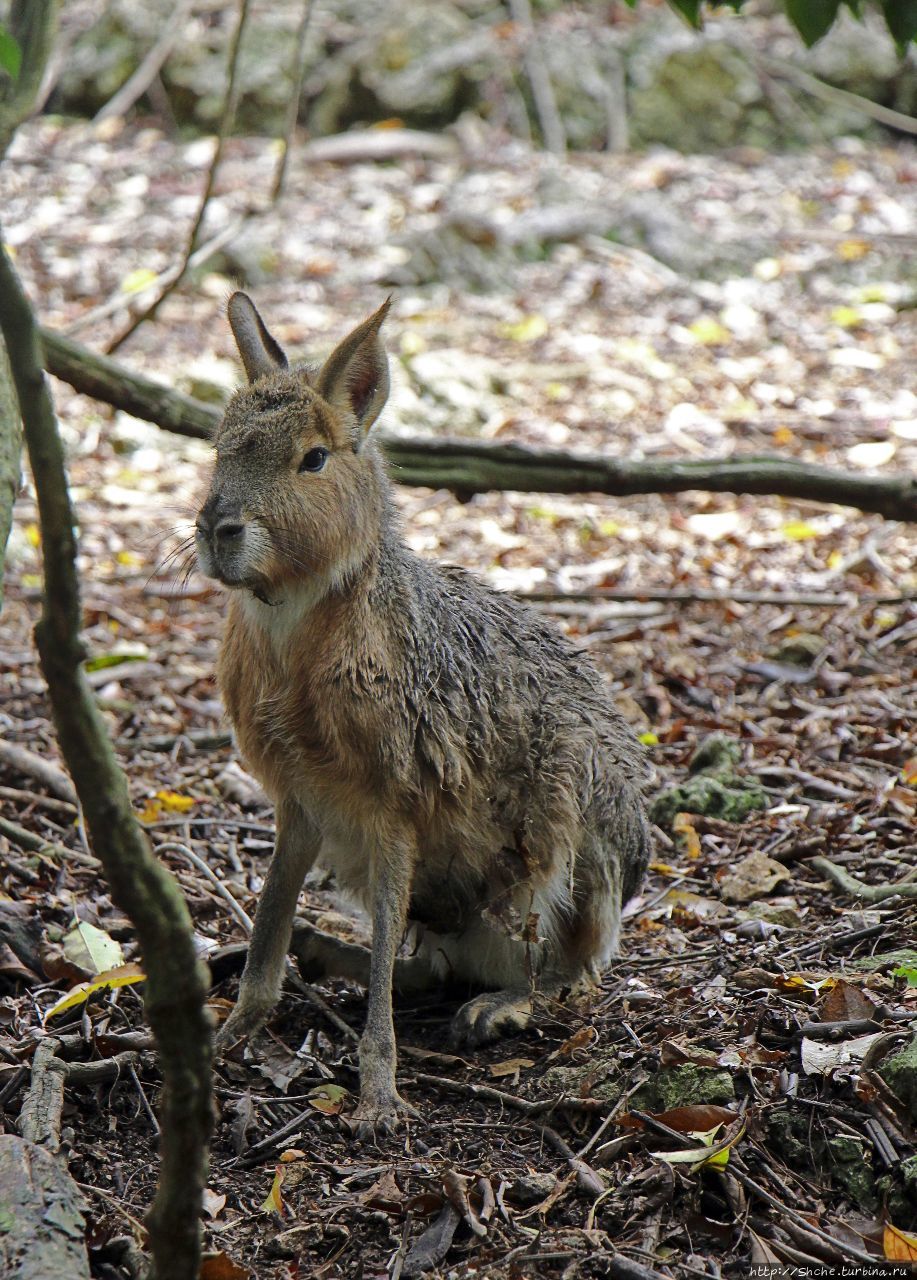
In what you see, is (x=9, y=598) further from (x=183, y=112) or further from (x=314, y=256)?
(x=183, y=112)

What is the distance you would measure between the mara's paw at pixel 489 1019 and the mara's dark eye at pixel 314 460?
1.56 metres

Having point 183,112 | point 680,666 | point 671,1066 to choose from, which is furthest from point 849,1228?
point 183,112

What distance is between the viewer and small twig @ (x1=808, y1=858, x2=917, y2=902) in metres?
3.95

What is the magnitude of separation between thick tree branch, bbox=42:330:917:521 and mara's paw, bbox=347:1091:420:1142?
2596 millimetres

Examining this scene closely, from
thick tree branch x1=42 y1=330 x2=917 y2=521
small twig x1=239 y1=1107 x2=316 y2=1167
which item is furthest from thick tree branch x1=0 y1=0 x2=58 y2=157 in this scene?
small twig x1=239 y1=1107 x2=316 y2=1167

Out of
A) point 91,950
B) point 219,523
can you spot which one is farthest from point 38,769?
point 219,523

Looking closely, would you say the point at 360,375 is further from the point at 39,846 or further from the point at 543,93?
the point at 543,93

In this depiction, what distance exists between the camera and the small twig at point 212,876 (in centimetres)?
399

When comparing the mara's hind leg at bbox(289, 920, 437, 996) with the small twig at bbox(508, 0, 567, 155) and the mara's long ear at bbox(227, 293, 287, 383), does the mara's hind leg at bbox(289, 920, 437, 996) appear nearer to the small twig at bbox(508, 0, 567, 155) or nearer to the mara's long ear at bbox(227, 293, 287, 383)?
the mara's long ear at bbox(227, 293, 287, 383)

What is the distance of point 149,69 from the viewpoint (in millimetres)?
12195

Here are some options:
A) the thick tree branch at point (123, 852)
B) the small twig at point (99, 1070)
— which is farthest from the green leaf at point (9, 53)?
the small twig at point (99, 1070)

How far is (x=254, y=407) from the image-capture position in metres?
3.34

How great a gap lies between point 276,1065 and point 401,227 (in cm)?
903

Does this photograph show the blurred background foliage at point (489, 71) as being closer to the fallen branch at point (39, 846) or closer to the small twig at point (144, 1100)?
the fallen branch at point (39, 846)
